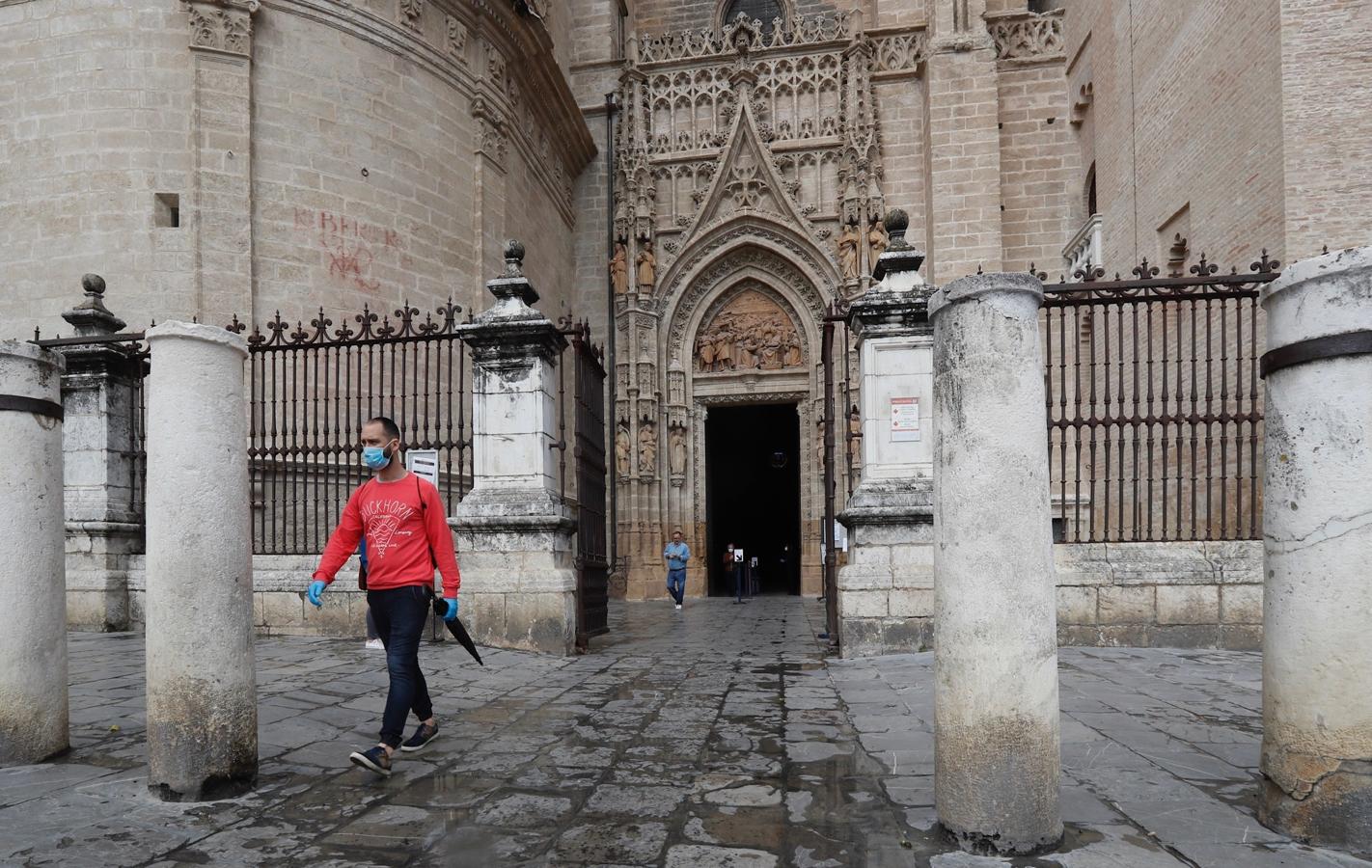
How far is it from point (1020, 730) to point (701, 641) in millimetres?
6845

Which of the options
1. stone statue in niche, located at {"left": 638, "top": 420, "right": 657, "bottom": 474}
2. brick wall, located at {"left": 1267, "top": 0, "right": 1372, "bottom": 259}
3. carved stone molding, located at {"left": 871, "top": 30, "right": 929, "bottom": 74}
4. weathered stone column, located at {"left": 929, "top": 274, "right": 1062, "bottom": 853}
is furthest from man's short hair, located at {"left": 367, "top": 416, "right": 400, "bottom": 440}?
carved stone molding, located at {"left": 871, "top": 30, "right": 929, "bottom": 74}

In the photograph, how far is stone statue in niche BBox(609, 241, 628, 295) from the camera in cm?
1928

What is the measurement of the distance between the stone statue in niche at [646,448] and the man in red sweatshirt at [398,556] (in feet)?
45.8

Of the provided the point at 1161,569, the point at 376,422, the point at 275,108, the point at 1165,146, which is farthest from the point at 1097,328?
the point at 376,422

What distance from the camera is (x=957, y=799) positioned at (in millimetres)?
3188

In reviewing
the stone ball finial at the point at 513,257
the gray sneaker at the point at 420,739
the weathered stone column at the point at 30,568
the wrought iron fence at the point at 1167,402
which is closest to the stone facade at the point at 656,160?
the wrought iron fence at the point at 1167,402

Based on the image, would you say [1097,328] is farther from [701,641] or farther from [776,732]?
[776,732]

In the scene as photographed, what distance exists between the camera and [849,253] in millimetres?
18375

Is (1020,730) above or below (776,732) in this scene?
above

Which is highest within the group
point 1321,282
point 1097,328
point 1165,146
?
point 1165,146

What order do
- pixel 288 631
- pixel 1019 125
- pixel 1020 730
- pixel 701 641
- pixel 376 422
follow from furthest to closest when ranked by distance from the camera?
pixel 1019 125 < pixel 701 641 < pixel 288 631 < pixel 376 422 < pixel 1020 730

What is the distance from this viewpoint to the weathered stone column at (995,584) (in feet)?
10.2

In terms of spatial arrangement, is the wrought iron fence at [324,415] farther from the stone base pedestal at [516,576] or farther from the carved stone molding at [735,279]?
the carved stone molding at [735,279]

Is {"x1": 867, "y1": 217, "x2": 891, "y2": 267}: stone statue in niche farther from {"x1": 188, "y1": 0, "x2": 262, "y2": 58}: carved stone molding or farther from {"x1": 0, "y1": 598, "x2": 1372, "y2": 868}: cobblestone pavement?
{"x1": 0, "y1": 598, "x2": 1372, "y2": 868}: cobblestone pavement
